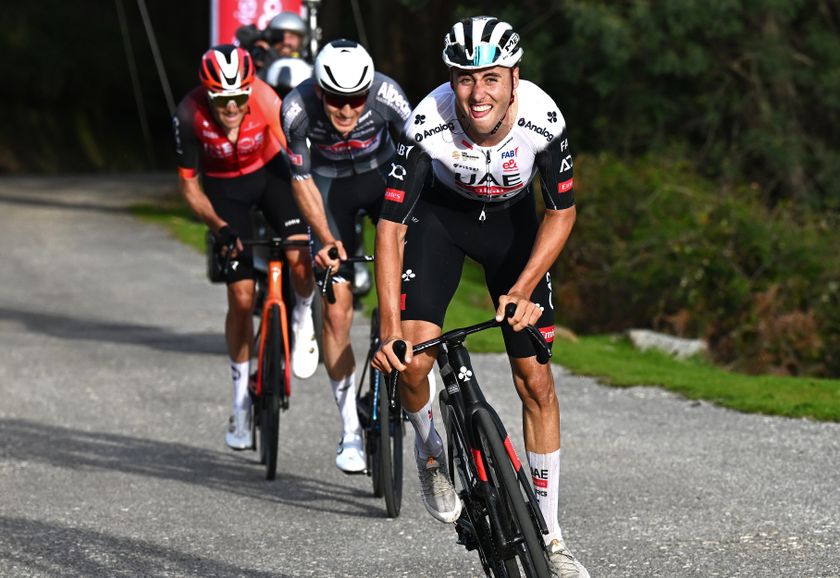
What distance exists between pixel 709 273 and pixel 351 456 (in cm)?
1153

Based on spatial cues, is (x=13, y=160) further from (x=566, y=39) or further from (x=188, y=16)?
(x=566, y=39)

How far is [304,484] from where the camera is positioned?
844 centimetres

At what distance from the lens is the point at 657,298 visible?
1889cm

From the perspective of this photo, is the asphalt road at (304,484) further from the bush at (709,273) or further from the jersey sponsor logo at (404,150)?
the bush at (709,273)

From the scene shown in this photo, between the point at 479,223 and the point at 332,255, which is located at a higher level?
the point at 479,223

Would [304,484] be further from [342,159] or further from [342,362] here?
[342,159]

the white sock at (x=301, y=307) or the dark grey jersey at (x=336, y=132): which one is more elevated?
the dark grey jersey at (x=336, y=132)

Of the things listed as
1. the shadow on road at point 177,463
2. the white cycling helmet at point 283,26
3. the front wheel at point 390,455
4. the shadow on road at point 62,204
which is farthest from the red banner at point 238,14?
the front wheel at point 390,455

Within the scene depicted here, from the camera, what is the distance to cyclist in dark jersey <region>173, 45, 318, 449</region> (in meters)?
8.55

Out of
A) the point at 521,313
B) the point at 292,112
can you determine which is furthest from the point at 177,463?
the point at 521,313

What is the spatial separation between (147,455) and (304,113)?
2.65 meters

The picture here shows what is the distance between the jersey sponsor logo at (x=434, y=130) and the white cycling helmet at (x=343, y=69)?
6.57 ft

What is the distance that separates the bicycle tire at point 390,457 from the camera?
7.48m

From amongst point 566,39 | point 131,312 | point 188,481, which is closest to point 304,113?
point 188,481
